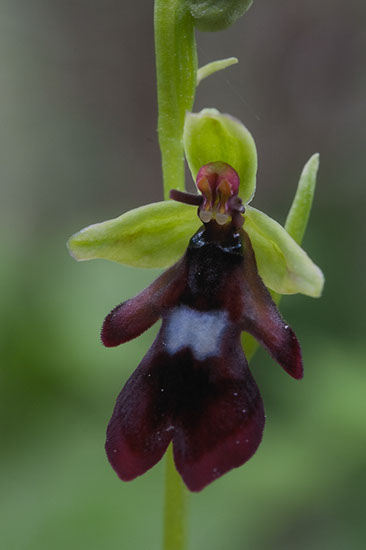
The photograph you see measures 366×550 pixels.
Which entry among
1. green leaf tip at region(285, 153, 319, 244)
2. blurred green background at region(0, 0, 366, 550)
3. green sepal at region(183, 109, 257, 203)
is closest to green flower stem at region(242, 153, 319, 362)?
green leaf tip at region(285, 153, 319, 244)

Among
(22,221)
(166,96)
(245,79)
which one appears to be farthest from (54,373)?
(245,79)

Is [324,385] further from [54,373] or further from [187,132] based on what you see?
[187,132]

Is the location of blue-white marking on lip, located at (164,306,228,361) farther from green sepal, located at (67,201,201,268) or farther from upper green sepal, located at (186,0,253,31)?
upper green sepal, located at (186,0,253,31)

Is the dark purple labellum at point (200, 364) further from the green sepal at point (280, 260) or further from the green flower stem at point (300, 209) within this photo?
the green flower stem at point (300, 209)

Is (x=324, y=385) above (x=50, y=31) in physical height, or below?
below

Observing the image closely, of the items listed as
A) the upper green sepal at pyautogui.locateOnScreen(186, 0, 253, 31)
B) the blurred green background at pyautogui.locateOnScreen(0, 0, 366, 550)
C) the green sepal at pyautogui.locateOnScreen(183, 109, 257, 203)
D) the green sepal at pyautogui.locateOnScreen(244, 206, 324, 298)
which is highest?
the upper green sepal at pyautogui.locateOnScreen(186, 0, 253, 31)

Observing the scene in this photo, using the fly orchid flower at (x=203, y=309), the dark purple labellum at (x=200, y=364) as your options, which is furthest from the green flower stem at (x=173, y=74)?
the dark purple labellum at (x=200, y=364)

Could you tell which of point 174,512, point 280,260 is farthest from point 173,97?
point 174,512
